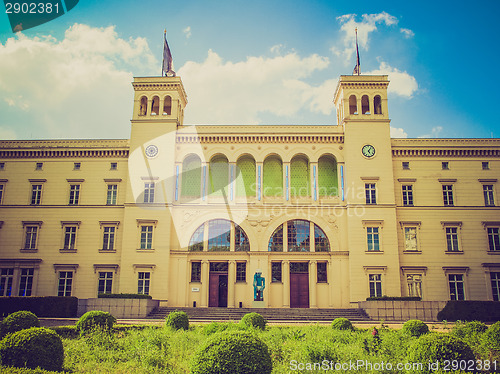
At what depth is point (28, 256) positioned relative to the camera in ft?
128

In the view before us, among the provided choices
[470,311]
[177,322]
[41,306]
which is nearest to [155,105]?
[41,306]

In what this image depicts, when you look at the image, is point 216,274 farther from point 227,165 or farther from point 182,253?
point 227,165

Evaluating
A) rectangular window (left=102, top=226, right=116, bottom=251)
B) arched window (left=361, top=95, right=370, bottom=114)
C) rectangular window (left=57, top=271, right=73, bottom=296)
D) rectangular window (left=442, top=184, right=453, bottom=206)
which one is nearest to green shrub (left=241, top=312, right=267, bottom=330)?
rectangular window (left=102, top=226, right=116, bottom=251)

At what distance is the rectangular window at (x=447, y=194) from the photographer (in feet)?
129

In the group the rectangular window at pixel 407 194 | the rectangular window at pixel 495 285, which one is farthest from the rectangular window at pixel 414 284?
A: the rectangular window at pixel 407 194

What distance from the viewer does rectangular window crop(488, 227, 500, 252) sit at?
38.2 meters

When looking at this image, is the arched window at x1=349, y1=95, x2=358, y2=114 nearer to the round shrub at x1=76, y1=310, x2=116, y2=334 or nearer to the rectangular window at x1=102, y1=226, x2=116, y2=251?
the rectangular window at x1=102, y1=226, x2=116, y2=251

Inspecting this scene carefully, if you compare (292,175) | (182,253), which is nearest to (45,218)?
(182,253)

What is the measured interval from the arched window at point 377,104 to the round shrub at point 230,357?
34.4m

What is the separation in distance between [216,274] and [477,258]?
23003 mm

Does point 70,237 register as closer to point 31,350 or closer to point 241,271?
point 241,271

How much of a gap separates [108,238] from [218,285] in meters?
10.9

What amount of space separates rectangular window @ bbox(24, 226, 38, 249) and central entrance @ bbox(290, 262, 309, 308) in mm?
23588

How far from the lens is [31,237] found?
39594 mm
